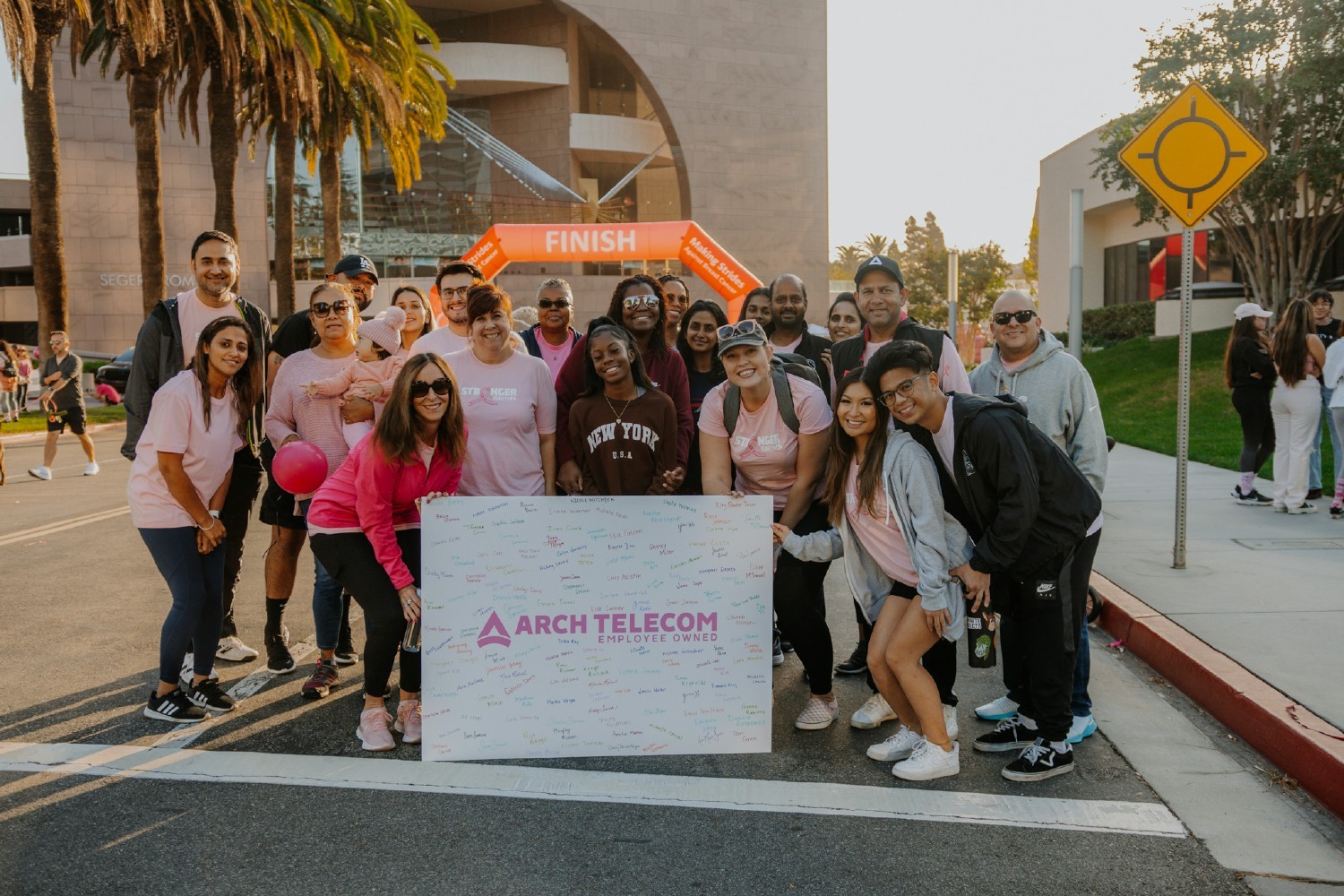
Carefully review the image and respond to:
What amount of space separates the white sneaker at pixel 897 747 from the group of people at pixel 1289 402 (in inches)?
259

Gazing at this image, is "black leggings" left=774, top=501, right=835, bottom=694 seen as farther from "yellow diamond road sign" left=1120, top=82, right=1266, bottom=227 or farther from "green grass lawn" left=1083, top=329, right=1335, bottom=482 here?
"green grass lawn" left=1083, top=329, right=1335, bottom=482

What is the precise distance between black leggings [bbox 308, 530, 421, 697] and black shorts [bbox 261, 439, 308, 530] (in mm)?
959

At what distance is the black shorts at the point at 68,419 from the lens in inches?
538

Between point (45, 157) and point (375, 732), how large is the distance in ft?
63.7

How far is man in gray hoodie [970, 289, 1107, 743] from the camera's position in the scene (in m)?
4.70

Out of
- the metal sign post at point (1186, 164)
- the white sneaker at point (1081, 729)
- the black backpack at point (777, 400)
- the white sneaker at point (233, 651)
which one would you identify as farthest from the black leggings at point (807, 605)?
the metal sign post at point (1186, 164)

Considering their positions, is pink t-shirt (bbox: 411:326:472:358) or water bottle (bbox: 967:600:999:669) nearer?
water bottle (bbox: 967:600:999:669)

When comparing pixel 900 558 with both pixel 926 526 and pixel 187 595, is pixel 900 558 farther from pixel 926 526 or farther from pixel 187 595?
pixel 187 595

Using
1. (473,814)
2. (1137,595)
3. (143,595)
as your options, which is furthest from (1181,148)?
(143,595)

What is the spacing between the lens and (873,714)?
4680 mm

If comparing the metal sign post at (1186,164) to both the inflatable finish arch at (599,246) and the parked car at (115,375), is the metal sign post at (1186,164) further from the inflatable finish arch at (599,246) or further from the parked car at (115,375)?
the parked car at (115,375)

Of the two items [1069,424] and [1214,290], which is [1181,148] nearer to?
[1069,424]

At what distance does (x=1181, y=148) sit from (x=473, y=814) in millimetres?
6261

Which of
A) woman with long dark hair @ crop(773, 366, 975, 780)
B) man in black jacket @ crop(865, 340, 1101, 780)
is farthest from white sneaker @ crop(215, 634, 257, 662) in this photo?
man in black jacket @ crop(865, 340, 1101, 780)
